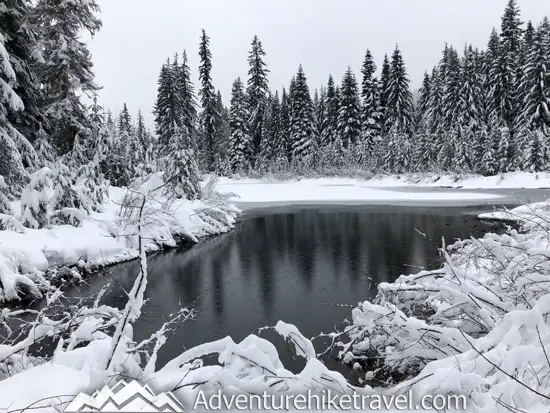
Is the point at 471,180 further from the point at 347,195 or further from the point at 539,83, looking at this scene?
the point at 539,83

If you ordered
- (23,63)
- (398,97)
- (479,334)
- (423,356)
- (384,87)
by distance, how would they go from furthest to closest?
(384,87)
(398,97)
(23,63)
(479,334)
(423,356)

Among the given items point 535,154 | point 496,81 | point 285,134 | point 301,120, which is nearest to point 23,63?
point 535,154

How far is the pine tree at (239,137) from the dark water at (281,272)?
26.7 m

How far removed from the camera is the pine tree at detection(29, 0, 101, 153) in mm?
11445

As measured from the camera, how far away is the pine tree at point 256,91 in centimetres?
4769

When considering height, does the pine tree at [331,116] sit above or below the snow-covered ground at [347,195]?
above

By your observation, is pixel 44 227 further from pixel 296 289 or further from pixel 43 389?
pixel 43 389

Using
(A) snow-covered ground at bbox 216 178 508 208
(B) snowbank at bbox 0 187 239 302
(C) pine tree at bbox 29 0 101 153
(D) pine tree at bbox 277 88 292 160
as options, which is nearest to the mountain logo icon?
(B) snowbank at bbox 0 187 239 302

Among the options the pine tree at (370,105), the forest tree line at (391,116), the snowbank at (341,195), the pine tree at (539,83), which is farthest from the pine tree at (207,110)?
the pine tree at (539,83)

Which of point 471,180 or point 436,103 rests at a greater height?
point 436,103

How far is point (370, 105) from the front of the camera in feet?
145

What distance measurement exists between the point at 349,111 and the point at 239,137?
501 inches

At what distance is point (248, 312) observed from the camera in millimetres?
7312

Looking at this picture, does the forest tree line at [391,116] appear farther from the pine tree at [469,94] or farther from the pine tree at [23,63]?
the pine tree at [23,63]
